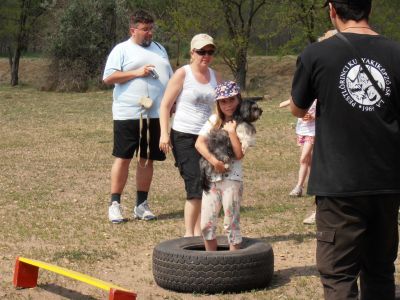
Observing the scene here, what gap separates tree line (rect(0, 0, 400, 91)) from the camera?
114 feet

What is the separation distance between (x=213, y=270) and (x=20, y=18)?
3891 centimetres

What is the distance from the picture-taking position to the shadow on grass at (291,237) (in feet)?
24.6

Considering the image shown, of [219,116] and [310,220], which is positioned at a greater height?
[219,116]

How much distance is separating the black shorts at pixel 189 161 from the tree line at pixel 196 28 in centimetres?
2705

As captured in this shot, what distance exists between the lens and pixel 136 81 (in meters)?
8.21

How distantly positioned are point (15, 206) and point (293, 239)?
131 inches

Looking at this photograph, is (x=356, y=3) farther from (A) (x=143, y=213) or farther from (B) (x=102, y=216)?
(B) (x=102, y=216)

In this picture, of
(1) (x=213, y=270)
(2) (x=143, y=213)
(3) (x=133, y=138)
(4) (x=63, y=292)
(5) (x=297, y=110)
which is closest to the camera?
(5) (x=297, y=110)

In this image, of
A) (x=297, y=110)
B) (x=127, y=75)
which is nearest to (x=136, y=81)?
(x=127, y=75)

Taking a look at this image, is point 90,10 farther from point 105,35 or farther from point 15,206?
point 15,206

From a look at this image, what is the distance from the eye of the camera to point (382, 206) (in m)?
3.96

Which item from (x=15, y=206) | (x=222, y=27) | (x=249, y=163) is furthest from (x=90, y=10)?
(x=15, y=206)

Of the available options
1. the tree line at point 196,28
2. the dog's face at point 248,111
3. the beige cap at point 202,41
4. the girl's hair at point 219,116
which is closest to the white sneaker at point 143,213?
the beige cap at point 202,41

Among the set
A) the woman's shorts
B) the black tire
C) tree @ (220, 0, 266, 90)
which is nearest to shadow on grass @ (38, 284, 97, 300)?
the black tire
